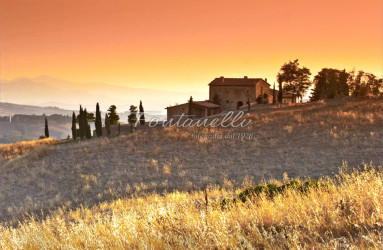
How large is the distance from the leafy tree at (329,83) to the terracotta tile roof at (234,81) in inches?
481

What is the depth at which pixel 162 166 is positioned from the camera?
19.5 m

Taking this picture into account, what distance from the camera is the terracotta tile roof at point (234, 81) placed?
69.0 metres

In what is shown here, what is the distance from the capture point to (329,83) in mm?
66250

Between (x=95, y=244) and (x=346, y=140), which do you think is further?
(x=346, y=140)

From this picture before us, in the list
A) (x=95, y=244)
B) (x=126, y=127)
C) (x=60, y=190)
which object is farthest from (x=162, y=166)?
(x=126, y=127)

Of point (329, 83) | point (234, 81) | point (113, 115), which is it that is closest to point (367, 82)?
point (329, 83)

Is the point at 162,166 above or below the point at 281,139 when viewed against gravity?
below

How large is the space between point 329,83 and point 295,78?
6.96 metres

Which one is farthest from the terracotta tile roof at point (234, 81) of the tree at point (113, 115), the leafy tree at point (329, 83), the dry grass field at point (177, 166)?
the dry grass field at point (177, 166)

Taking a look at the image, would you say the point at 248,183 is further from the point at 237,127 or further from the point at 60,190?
the point at 237,127

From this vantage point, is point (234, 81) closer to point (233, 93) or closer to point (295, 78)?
point (233, 93)

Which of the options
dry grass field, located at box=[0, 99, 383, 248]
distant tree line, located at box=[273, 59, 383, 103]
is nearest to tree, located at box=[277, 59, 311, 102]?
distant tree line, located at box=[273, 59, 383, 103]

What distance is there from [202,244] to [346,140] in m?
18.4

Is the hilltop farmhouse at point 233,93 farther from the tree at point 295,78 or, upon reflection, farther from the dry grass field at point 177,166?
the dry grass field at point 177,166
